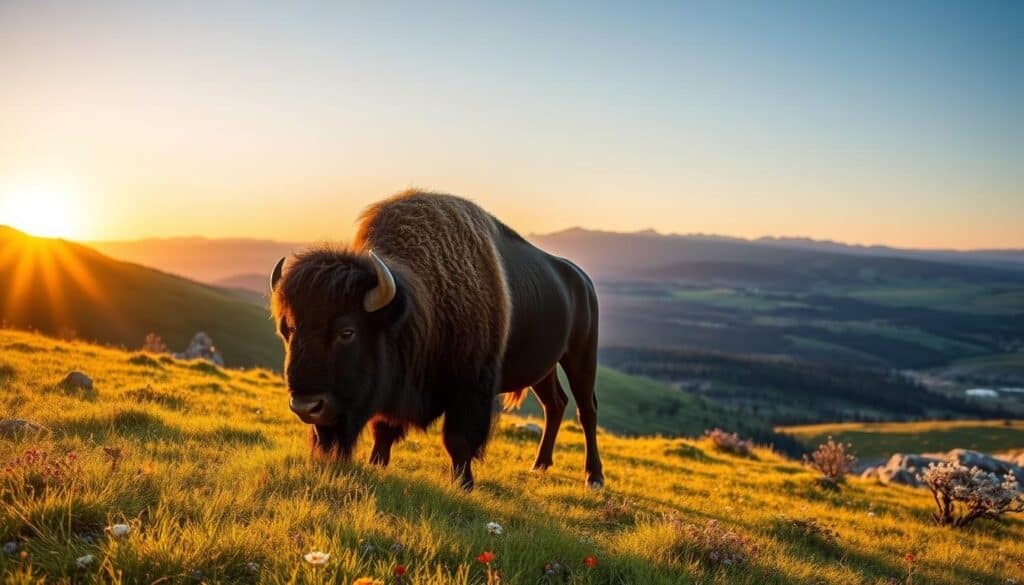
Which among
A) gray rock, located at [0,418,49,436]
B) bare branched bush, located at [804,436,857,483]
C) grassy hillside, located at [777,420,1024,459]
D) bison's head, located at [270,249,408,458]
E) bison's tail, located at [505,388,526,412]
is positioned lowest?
grassy hillside, located at [777,420,1024,459]

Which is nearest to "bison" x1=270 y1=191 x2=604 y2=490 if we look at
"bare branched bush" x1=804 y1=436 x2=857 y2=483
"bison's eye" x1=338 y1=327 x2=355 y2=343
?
"bison's eye" x1=338 y1=327 x2=355 y2=343

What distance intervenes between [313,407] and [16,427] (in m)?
3.51

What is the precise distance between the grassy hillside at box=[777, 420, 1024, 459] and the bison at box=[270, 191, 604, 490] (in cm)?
10951

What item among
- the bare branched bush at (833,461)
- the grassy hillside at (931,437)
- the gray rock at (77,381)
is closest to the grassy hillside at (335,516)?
the gray rock at (77,381)

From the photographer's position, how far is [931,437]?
120188mm

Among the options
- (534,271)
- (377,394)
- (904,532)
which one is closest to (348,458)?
(377,394)

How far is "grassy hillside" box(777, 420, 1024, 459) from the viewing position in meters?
110

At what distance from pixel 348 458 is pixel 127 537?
2.88 metres

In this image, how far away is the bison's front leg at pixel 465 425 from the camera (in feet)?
25.9

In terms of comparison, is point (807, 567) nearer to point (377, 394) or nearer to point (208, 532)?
point (377, 394)

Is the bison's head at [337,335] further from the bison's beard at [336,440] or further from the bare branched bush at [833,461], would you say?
the bare branched bush at [833,461]

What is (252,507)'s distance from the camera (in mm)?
5027

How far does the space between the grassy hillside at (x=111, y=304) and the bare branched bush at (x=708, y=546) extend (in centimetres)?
7694

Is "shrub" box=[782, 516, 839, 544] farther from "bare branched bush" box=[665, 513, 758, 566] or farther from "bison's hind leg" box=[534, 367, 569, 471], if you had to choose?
"bison's hind leg" box=[534, 367, 569, 471]
